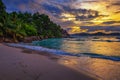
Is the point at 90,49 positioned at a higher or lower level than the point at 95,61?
lower

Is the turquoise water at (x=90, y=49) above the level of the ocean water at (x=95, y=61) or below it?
below

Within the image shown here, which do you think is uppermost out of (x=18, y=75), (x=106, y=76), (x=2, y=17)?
(x=2, y=17)

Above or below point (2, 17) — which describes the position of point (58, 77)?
below

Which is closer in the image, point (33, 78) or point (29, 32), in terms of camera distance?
point (33, 78)

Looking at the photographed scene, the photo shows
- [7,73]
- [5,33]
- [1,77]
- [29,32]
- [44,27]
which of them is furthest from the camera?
[44,27]

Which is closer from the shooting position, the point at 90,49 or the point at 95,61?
the point at 95,61

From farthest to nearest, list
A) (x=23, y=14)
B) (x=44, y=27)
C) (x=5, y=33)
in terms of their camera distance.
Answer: (x=44, y=27)
(x=23, y=14)
(x=5, y=33)

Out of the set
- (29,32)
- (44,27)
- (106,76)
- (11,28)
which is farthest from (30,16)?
(106,76)

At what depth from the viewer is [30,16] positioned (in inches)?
3632

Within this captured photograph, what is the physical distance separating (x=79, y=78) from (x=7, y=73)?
8.18 ft

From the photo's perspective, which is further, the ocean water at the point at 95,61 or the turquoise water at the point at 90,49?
the turquoise water at the point at 90,49

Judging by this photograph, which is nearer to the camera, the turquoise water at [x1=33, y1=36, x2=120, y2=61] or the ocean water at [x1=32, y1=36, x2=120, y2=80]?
the ocean water at [x1=32, y1=36, x2=120, y2=80]

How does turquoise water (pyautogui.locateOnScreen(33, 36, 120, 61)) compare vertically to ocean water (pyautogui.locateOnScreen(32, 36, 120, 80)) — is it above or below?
below

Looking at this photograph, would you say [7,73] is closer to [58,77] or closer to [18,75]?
Result: [18,75]
